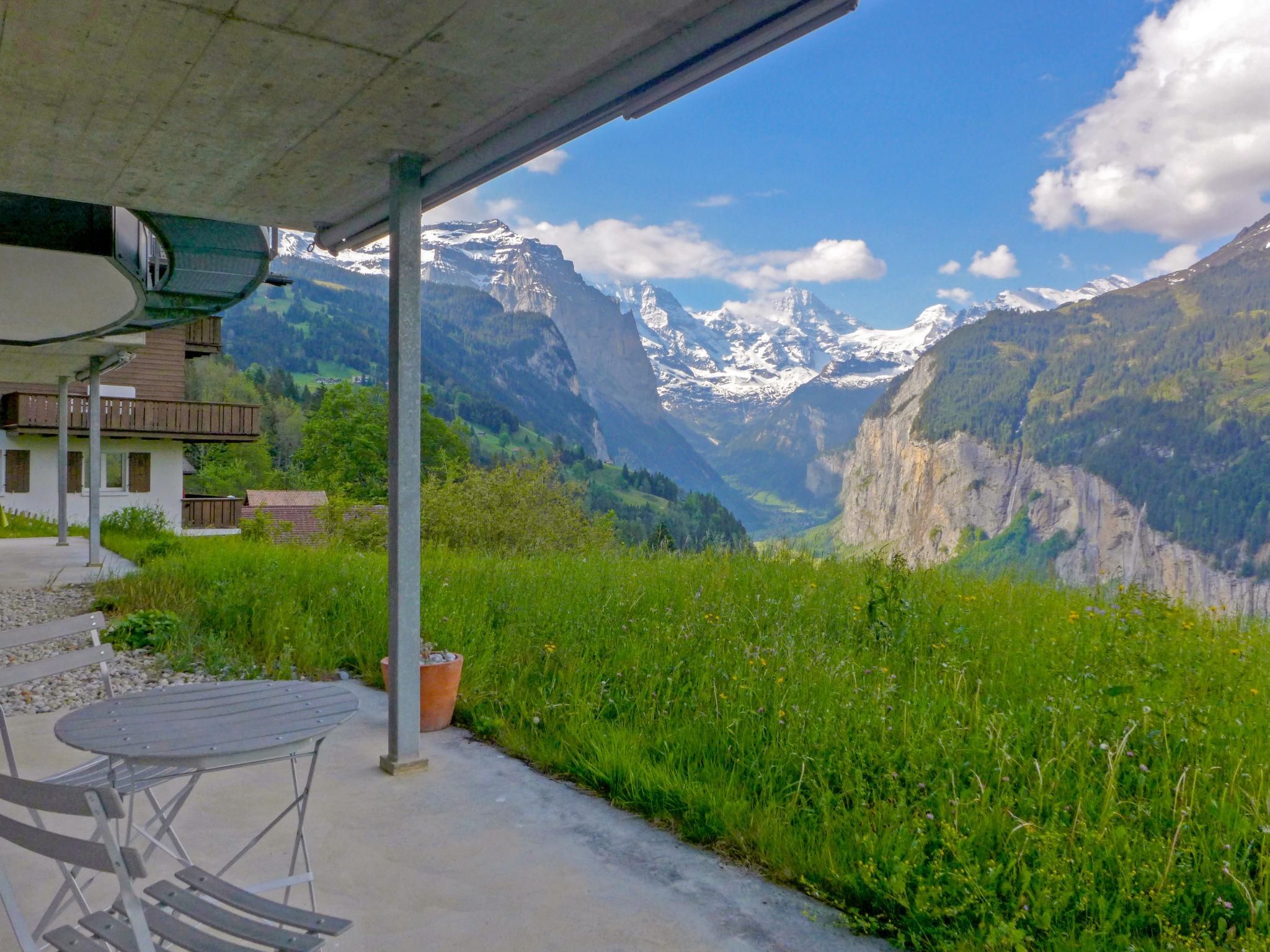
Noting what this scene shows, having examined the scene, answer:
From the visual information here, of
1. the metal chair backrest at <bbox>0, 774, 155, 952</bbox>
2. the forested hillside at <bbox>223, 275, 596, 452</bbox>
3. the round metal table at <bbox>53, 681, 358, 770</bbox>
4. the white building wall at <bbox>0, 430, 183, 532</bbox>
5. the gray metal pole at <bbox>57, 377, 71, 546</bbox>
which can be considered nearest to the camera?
the metal chair backrest at <bbox>0, 774, 155, 952</bbox>

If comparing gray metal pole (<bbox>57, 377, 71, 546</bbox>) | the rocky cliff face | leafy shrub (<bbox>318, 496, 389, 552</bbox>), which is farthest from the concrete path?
the rocky cliff face

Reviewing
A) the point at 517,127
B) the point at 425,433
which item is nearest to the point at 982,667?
the point at 517,127

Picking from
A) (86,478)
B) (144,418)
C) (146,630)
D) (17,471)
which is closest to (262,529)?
(146,630)

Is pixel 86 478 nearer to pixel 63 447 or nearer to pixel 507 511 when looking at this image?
pixel 63 447

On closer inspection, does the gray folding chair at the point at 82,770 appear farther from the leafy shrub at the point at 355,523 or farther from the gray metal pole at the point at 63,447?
the gray metal pole at the point at 63,447

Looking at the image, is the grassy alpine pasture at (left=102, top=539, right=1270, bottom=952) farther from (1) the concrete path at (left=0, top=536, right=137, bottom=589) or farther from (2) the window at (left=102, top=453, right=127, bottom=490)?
(2) the window at (left=102, top=453, right=127, bottom=490)

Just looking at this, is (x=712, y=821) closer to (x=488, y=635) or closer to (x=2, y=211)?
(x=488, y=635)

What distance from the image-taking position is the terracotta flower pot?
442 cm

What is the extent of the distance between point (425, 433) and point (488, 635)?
50622 mm

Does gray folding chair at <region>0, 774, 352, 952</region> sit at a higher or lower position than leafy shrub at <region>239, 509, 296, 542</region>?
higher

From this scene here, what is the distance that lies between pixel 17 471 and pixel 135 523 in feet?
37.6

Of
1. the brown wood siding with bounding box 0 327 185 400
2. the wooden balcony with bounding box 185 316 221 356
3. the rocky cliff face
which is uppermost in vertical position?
the wooden balcony with bounding box 185 316 221 356

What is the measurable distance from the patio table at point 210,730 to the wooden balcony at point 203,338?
3022 centimetres

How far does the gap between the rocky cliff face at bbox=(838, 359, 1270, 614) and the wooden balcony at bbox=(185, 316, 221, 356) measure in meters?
55.9
